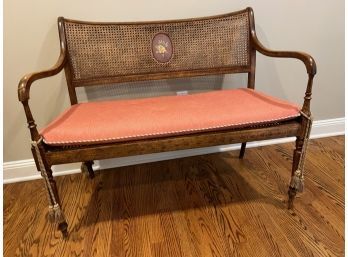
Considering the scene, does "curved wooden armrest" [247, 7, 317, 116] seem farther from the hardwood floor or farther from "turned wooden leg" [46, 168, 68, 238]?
"turned wooden leg" [46, 168, 68, 238]

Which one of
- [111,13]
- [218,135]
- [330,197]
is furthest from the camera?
[111,13]

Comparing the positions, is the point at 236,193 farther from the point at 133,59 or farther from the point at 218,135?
the point at 133,59

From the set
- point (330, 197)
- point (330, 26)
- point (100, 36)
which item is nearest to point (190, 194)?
point (330, 197)

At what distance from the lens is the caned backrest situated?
57.3 inches

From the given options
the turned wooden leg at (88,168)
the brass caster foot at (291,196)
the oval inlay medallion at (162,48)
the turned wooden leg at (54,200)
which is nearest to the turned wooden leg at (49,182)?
the turned wooden leg at (54,200)

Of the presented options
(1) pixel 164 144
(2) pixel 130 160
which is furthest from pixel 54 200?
(2) pixel 130 160

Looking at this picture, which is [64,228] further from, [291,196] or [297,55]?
[297,55]

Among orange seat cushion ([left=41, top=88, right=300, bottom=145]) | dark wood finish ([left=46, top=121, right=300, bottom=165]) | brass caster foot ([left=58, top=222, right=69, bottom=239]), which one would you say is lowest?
brass caster foot ([left=58, top=222, right=69, bottom=239])

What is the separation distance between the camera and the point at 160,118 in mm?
1166

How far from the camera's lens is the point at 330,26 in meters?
1.80

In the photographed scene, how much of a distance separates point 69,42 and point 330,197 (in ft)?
4.78

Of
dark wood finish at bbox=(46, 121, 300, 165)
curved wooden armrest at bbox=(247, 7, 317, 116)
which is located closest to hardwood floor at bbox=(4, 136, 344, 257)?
dark wood finish at bbox=(46, 121, 300, 165)

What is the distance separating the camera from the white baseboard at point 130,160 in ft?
5.74

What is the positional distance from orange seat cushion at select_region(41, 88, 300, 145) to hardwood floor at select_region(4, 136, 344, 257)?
45 centimetres
